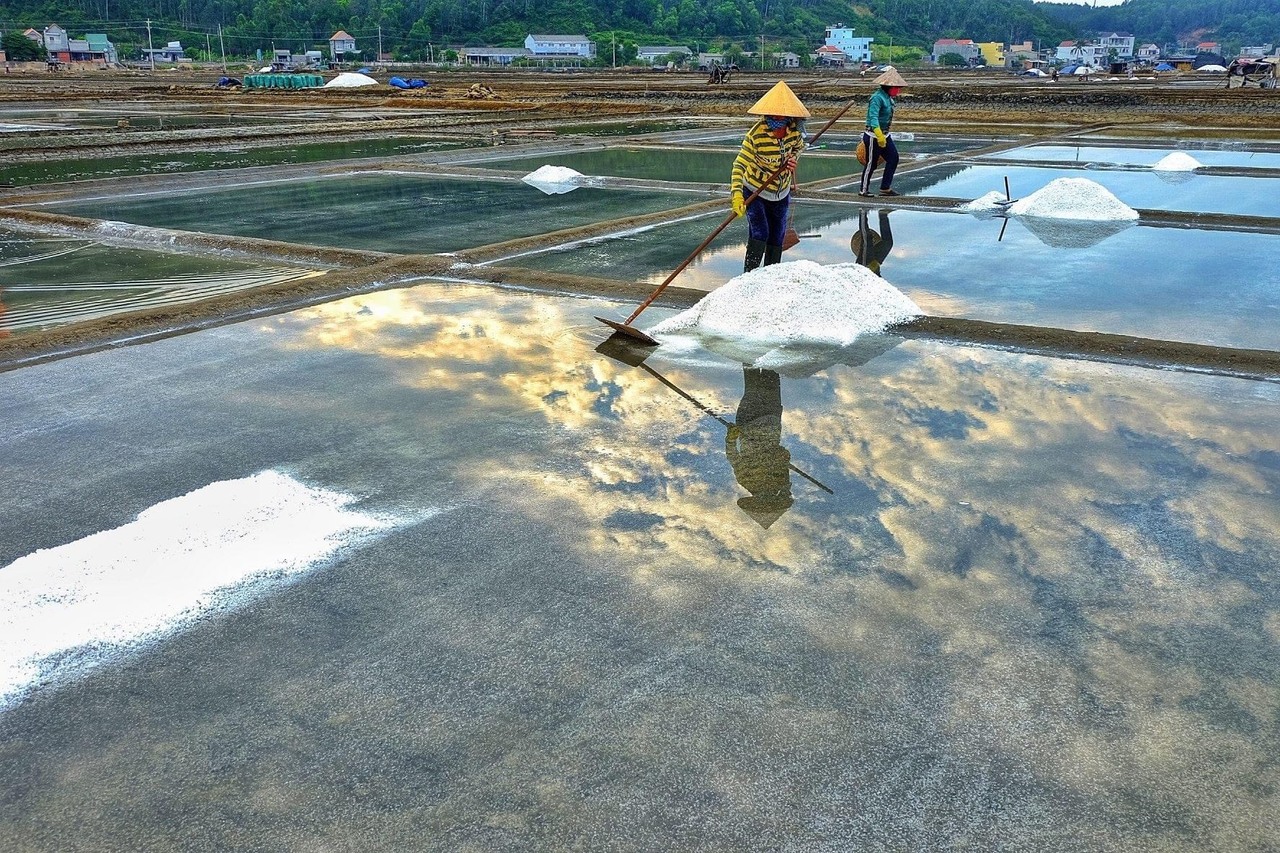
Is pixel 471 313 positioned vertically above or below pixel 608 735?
above

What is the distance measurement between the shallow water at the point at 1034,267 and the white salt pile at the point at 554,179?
12.1 feet

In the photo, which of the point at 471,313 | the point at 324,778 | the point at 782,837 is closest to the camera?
the point at 782,837

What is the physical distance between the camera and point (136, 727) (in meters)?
2.65

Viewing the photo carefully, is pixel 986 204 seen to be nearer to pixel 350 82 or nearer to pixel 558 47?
pixel 350 82

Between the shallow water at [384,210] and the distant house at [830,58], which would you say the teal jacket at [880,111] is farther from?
the distant house at [830,58]

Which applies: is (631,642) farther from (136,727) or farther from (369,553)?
(136,727)

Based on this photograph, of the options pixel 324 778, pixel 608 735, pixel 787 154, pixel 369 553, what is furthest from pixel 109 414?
pixel 787 154

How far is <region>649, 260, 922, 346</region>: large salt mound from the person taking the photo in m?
6.16

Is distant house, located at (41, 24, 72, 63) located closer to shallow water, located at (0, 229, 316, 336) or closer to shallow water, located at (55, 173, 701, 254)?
shallow water, located at (55, 173, 701, 254)

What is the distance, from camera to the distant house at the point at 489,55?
95188mm

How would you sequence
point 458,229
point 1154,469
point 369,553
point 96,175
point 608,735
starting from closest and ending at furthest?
point 608,735
point 369,553
point 1154,469
point 458,229
point 96,175

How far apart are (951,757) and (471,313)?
5083 mm

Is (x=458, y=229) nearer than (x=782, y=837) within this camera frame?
No

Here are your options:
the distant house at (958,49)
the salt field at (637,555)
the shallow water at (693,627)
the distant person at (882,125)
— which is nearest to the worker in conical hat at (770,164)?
the salt field at (637,555)
